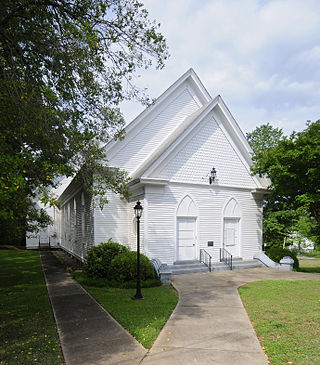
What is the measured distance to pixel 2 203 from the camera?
5.09 m

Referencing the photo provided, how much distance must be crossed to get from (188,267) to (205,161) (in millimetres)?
5345

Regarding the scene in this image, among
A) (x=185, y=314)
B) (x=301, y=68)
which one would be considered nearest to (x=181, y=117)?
(x=301, y=68)

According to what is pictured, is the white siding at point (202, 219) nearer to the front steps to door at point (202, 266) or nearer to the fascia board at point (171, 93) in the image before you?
the front steps to door at point (202, 266)

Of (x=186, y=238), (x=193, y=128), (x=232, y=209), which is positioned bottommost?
(x=186, y=238)

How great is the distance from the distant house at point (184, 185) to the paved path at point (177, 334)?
4.15 metres

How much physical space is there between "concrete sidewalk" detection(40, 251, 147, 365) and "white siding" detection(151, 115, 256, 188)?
6606 mm

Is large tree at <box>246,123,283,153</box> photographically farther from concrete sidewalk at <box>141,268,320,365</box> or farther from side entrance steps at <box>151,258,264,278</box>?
concrete sidewalk at <box>141,268,320,365</box>

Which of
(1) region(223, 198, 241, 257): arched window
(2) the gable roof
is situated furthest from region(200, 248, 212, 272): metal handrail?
(2) the gable roof

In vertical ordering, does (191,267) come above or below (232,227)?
below

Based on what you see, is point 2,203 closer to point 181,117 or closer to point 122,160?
point 122,160

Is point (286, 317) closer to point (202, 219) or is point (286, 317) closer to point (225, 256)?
point (202, 219)

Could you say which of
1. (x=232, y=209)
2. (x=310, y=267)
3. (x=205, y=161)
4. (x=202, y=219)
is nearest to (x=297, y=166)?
(x=232, y=209)

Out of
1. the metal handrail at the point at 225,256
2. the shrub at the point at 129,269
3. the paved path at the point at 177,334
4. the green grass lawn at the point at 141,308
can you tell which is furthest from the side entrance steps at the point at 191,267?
the paved path at the point at 177,334

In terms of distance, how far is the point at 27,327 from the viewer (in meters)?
6.56
